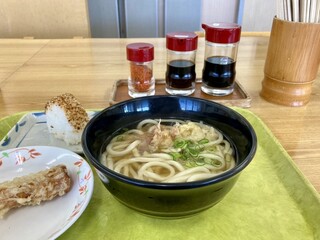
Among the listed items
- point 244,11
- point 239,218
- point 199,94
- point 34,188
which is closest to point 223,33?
point 199,94

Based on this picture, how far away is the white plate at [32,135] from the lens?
853 millimetres

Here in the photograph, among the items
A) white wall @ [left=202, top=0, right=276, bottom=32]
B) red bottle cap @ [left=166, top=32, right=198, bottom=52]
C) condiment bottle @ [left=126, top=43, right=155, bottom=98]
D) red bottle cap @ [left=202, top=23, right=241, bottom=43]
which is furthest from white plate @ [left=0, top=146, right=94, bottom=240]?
white wall @ [left=202, top=0, right=276, bottom=32]

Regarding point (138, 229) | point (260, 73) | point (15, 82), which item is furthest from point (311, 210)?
point (15, 82)

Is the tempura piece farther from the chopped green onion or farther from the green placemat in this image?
the chopped green onion

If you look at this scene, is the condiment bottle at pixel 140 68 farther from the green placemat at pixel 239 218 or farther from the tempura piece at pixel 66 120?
the green placemat at pixel 239 218

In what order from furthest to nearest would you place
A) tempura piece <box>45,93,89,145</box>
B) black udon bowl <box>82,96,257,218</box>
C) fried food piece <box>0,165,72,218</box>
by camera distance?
tempura piece <box>45,93,89,145</box> → fried food piece <box>0,165,72,218</box> → black udon bowl <box>82,96,257,218</box>

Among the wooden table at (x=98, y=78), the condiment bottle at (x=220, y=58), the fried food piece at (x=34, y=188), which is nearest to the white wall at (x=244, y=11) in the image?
the wooden table at (x=98, y=78)

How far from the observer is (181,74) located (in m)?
1.11

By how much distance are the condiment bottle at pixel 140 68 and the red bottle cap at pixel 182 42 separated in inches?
2.9

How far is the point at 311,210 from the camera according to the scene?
2.05ft

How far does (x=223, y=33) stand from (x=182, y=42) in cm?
15

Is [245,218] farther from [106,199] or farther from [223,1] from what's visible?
[223,1]

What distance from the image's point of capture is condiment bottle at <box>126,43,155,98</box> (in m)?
1.07

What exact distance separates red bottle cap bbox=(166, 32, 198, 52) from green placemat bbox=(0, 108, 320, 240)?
1.81 ft
